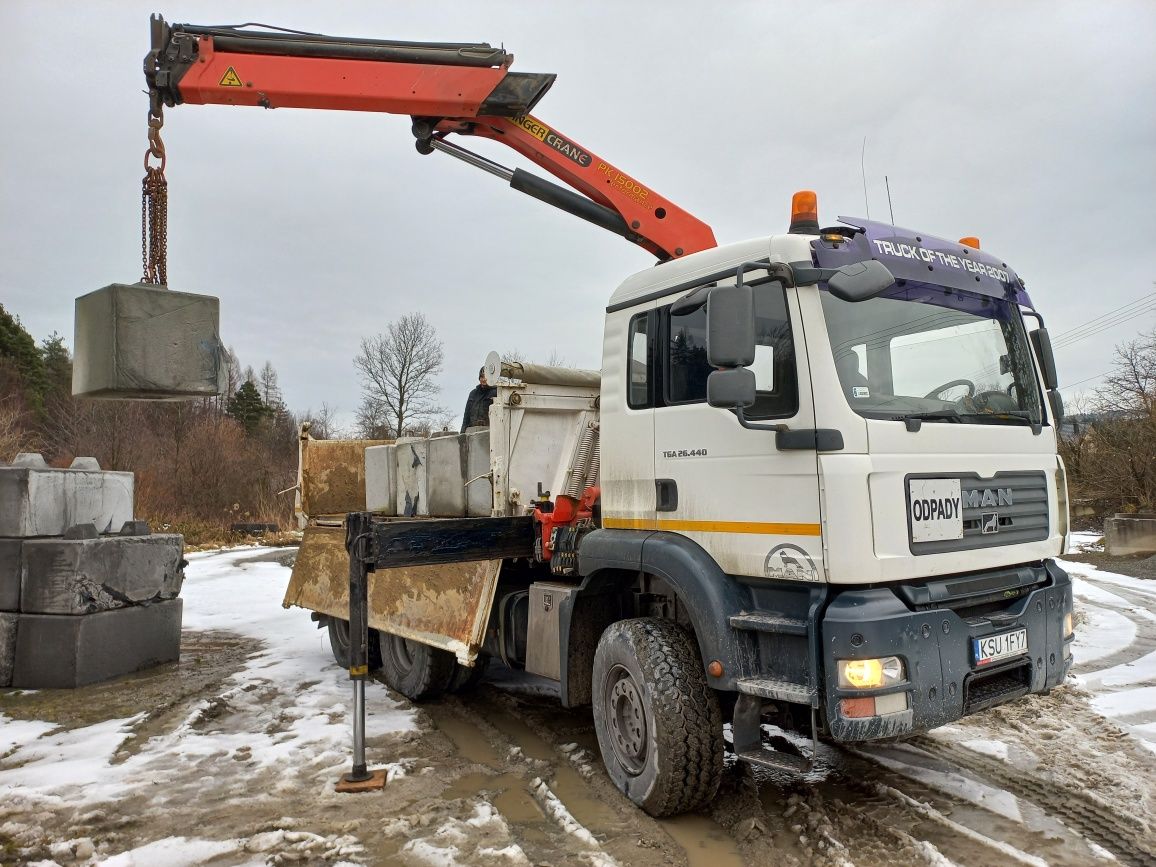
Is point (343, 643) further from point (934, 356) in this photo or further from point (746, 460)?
point (934, 356)

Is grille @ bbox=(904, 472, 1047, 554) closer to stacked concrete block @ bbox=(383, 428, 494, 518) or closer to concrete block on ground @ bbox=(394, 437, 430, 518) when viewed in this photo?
stacked concrete block @ bbox=(383, 428, 494, 518)

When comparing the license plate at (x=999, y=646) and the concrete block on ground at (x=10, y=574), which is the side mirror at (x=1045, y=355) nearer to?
the license plate at (x=999, y=646)

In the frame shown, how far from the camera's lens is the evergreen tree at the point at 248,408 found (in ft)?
148

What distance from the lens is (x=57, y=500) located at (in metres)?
7.07

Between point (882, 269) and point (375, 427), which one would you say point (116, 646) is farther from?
point (375, 427)

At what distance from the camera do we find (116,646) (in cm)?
710

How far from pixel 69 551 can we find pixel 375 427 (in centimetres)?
3085

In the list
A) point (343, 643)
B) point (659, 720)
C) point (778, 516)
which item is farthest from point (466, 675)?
point (778, 516)

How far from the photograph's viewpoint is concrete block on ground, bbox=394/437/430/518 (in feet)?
21.7

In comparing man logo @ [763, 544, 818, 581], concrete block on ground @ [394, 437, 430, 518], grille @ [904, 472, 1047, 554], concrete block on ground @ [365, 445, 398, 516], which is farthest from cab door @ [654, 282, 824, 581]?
concrete block on ground @ [365, 445, 398, 516]

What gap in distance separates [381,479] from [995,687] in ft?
17.4

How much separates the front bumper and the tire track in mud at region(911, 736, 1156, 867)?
0.64 meters

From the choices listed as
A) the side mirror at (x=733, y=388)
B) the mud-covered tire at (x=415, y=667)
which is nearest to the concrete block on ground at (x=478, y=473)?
the mud-covered tire at (x=415, y=667)

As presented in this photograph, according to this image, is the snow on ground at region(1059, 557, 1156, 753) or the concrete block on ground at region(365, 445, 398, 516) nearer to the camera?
the snow on ground at region(1059, 557, 1156, 753)
